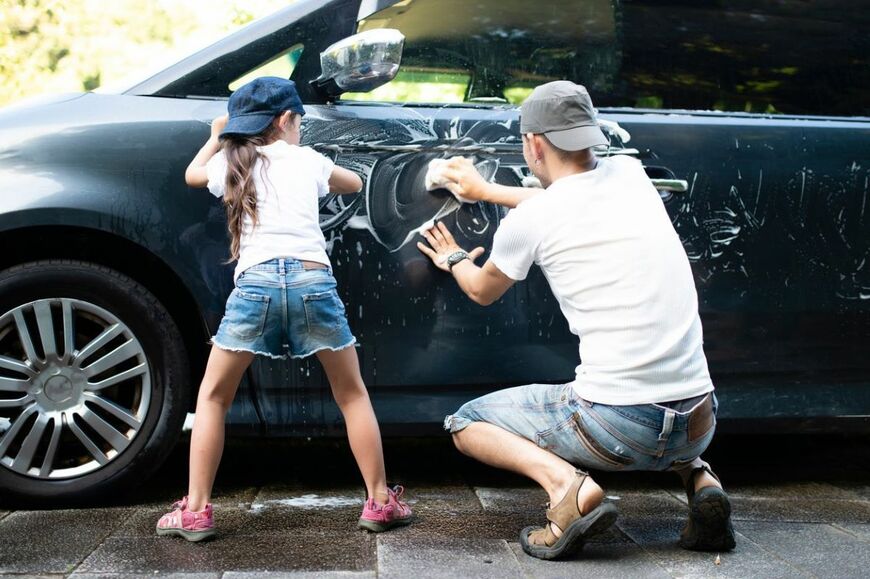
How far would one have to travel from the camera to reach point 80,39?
15.7 m

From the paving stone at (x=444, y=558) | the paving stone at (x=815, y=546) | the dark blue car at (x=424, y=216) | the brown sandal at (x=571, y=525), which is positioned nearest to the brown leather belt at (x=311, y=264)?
the dark blue car at (x=424, y=216)

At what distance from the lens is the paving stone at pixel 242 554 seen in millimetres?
2729

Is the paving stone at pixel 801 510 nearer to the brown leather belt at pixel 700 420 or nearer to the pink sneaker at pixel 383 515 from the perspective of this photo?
the brown leather belt at pixel 700 420

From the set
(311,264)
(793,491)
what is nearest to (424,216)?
(311,264)

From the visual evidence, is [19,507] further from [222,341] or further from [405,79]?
[405,79]

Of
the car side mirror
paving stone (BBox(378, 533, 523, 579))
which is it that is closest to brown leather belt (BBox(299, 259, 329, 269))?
the car side mirror

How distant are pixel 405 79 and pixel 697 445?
1465 millimetres

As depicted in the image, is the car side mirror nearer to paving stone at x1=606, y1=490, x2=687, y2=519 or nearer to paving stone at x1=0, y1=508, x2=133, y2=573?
paving stone at x1=0, y1=508, x2=133, y2=573

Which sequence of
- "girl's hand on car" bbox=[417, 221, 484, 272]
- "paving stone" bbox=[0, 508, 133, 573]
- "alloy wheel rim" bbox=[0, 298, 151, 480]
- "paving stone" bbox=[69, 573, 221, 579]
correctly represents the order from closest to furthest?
1. "paving stone" bbox=[69, 573, 221, 579]
2. "paving stone" bbox=[0, 508, 133, 573]
3. "alloy wheel rim" bbox=[0, 298, 151, 480]
4. "girl's hand on car" bbox=[417, 221, 484, 272]

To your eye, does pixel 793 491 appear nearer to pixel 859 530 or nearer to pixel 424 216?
pixel 859 530

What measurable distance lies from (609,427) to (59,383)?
1.63 m

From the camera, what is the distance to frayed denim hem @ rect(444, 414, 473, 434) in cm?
310

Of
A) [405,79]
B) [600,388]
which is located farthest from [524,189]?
[600,388]

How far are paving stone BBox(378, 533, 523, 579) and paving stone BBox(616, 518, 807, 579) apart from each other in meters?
0.42
